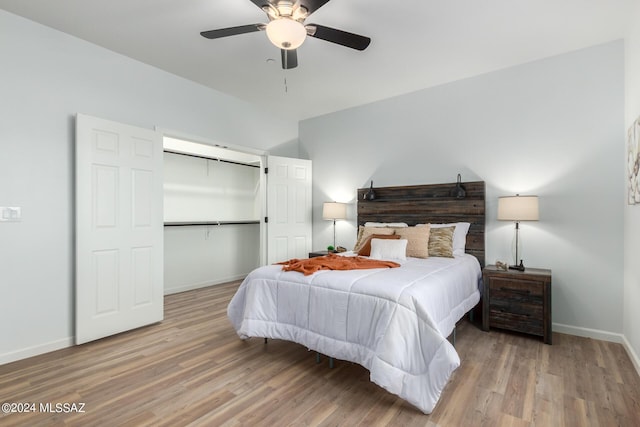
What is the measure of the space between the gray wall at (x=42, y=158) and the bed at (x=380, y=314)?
5.20 ft

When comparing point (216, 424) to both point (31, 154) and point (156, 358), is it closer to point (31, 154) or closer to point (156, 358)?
point (156, 358)

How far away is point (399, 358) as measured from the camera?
1904 millimetres

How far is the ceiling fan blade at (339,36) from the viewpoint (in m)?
2.23

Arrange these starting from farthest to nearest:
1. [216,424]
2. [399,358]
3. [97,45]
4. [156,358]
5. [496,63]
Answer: [496,63]
[97,45]
[156,358]
[399,358]
[216,424]

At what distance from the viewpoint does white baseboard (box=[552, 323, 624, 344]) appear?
2.92 metres

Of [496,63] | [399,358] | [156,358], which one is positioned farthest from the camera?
[496,63]

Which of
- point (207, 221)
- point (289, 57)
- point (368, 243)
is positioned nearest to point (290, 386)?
point (368, 243)

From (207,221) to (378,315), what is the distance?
3779mm

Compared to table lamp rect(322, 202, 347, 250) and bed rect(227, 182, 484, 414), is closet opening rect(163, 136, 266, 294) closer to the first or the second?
table lamp rect(322, 202, 347, 250)

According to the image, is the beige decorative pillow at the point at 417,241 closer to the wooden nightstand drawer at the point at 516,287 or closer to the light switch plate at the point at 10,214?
the wooden nightstand drawer at the point at 516,287

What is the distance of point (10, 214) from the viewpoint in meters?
2.58

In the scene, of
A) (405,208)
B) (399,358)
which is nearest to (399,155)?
(405,208)

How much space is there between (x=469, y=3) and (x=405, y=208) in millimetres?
2359

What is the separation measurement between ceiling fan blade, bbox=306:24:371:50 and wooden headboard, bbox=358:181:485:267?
2.19 meters
